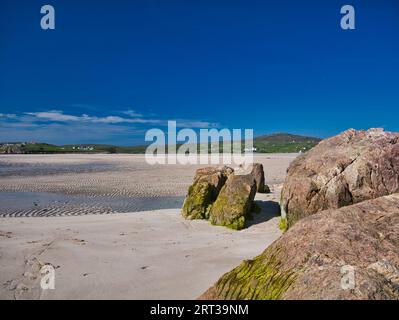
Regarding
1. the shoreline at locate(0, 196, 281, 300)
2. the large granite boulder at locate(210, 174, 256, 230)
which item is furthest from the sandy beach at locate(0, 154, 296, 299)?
the large granite boulder at locate(210, 174, 256, 230)

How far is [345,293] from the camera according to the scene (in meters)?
3.40

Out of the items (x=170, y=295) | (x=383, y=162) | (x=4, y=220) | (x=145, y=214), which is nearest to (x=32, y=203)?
(x=4, y=220)

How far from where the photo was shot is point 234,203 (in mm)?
10375

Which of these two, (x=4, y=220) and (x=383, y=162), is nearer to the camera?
(x=383, y=162)

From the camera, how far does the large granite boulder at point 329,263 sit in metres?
3.55

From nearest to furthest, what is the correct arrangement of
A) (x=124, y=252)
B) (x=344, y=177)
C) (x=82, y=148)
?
(x=124, y=252) → (x=344, y=177) → (x=82, y=148)

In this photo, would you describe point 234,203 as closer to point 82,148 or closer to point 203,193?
point 203,193

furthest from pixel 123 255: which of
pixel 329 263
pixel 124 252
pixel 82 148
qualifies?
pixel 82 148

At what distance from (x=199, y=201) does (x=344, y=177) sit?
4.83 meters

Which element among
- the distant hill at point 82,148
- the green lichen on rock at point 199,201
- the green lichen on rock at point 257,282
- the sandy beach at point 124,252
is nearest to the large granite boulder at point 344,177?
the sandy beach at point 124,252

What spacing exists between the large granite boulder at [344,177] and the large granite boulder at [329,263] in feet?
9.03

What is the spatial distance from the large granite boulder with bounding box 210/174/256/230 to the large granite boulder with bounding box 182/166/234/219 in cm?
62
